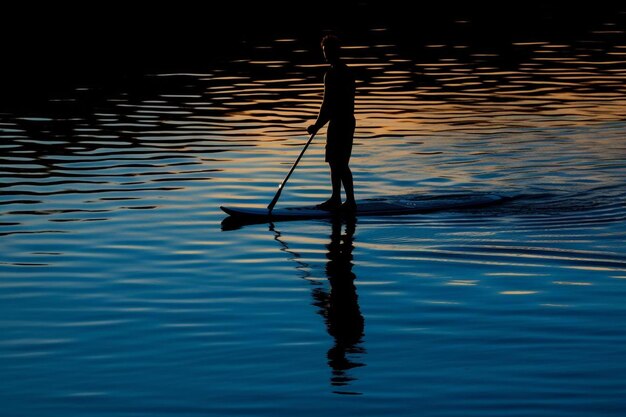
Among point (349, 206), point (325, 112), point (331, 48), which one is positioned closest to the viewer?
point (331, 48)

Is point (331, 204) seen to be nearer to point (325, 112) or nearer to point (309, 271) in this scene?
point (325, 112)

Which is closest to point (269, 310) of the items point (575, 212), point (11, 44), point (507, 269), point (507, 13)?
point (507, 269)

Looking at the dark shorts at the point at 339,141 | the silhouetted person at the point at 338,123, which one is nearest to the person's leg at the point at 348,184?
the silhouetted person at the point at 338,123

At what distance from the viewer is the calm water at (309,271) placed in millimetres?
8125

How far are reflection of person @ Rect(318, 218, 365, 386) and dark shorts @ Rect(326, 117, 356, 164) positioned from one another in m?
1.24

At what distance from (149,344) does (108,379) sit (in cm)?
90

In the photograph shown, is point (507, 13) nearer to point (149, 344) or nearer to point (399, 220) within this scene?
point (399, 220)

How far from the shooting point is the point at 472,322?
31.5 feet

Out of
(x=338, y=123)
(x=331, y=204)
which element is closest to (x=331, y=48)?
(x=338, y=123)

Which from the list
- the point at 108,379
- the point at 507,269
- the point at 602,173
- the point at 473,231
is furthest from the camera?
the point at 602,173

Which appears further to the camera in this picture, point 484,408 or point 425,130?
point 425,130

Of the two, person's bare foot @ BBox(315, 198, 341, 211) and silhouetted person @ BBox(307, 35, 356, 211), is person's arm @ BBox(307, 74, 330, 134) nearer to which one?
silhouetted person @ BBox(307, 35, 356, 211)

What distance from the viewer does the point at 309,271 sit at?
38.5 feet

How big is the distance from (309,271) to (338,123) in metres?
3.29
